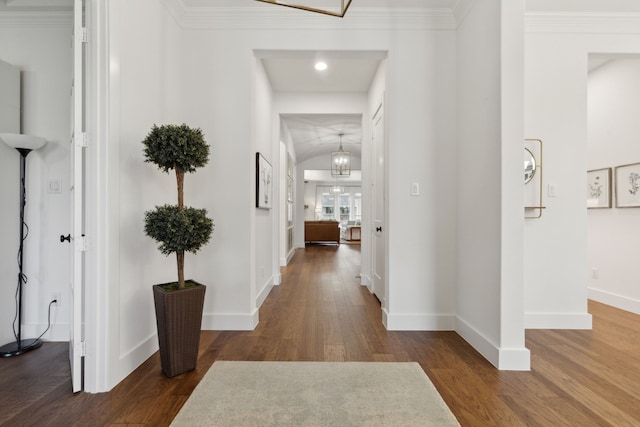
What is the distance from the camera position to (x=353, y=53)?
281cm

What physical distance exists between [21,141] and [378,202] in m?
3.28

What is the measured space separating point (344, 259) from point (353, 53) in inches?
199

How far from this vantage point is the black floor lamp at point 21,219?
7.32 feet

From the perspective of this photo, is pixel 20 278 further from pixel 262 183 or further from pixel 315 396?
pixel 315 396

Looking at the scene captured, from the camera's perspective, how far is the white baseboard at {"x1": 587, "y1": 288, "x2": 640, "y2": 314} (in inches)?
127

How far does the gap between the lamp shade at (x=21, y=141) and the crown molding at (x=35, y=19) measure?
3.13 ft

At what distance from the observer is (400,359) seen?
7.13 ft

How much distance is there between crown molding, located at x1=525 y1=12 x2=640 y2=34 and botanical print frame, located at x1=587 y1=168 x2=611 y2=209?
1.49 metres

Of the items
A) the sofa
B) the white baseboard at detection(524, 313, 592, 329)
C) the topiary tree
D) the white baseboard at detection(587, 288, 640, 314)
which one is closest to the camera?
the topiary tree

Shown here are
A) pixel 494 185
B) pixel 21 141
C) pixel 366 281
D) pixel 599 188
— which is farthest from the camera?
pixel 366 281

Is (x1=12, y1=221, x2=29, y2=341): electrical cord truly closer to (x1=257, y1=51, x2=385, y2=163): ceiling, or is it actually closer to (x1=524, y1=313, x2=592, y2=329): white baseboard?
(x1=257, y1=51, x2=385, y2=163): ceiling

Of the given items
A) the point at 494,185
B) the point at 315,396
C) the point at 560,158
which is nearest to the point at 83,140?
the point at 315,396

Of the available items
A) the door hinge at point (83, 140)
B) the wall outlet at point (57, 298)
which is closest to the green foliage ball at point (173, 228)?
the door hinge at point (83, 140)

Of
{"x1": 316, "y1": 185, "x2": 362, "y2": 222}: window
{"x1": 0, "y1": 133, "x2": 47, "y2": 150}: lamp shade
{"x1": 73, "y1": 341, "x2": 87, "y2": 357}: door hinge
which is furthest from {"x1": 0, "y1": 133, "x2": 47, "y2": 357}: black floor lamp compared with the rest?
{"x1": 316, "y1": 185, "x2": 362, "y2": 222}: window
